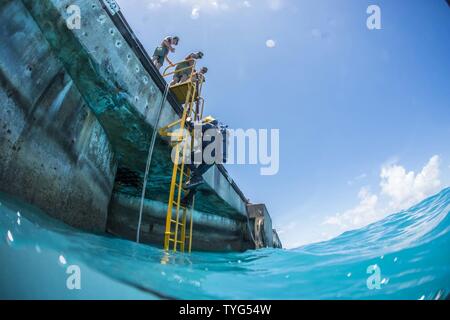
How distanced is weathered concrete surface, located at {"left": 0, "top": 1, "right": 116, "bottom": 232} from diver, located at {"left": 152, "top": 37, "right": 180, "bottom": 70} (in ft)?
12.3

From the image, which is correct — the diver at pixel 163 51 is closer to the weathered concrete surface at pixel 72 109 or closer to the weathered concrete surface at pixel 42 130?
the weathered concrete surface at pixel 72 109

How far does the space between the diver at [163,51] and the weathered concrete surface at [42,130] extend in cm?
376

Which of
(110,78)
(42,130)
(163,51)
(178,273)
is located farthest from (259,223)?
(42,130)

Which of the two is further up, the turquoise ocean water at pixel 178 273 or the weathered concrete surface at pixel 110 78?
the weathered concrete surface at pixel 110 78

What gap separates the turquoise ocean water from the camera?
2.15 meters

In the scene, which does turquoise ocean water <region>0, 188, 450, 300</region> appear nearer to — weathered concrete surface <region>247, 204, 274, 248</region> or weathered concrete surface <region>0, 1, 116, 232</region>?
weathered concrete surface <region>0, 1, 116, 232</region>

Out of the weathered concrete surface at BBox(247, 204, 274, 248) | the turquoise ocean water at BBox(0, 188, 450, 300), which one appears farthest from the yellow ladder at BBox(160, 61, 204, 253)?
the weathered concrete surface at BBox(247, 204, 274, 248)

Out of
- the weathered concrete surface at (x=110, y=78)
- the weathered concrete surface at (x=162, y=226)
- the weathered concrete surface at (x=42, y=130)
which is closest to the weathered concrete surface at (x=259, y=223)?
the weathered concrete surface at (x=162, y=226)

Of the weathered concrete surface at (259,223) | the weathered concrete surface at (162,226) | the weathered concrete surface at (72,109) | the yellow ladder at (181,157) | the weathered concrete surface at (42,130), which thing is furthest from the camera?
the weathered concrete surface at (259,223)

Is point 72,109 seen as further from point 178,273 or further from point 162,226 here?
point 162,226

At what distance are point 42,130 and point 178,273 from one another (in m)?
3.04

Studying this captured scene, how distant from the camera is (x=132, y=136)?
513 cm

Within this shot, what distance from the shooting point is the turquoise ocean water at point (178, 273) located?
215 centimetres
